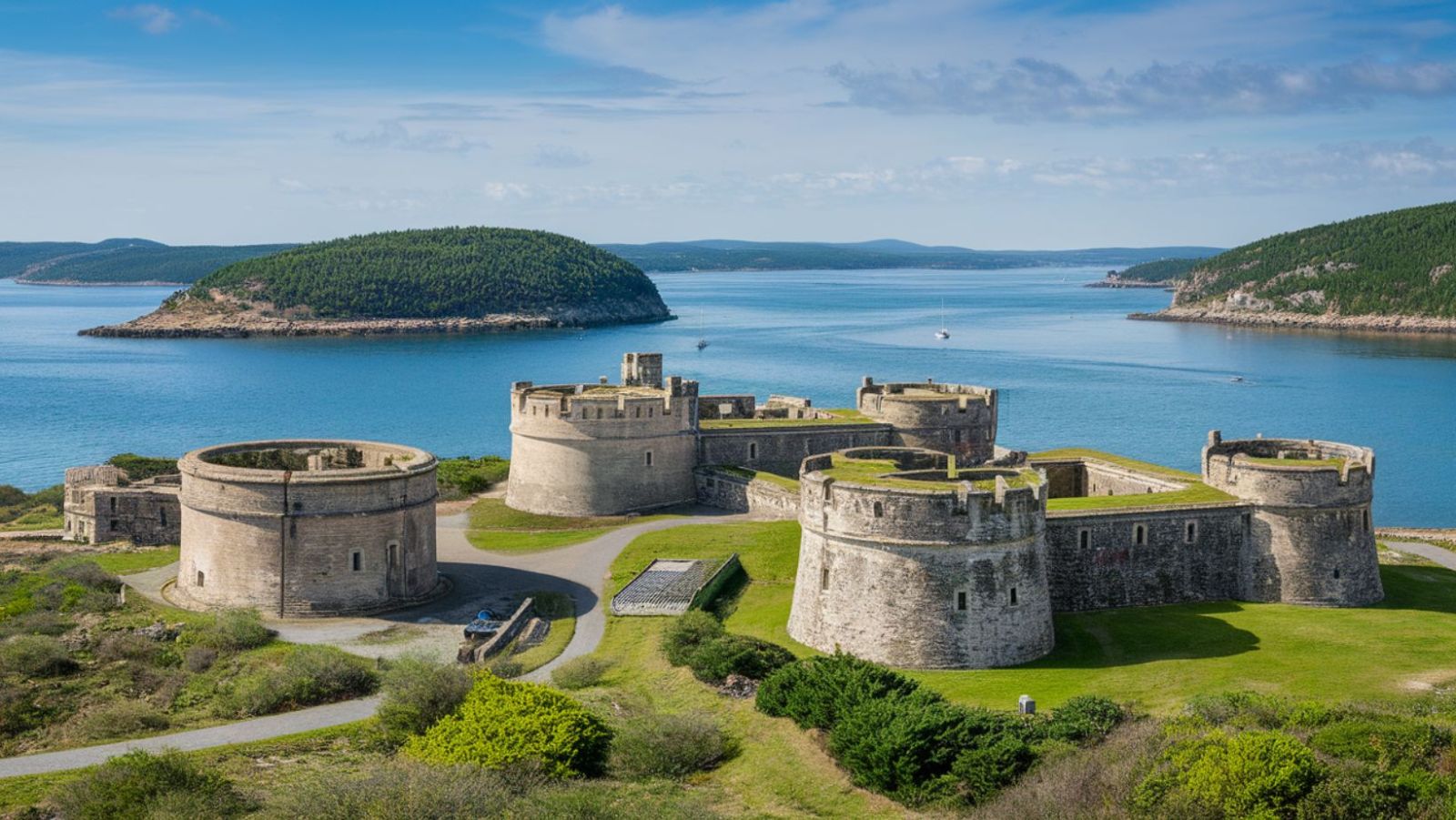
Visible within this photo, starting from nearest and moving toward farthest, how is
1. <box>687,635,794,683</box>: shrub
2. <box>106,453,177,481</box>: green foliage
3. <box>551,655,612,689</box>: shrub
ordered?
<box>687,635,794,683</box>: shrub < <box>551,655,612,689</box>: shrub < <box>106,453,177,481</box>: green foliage

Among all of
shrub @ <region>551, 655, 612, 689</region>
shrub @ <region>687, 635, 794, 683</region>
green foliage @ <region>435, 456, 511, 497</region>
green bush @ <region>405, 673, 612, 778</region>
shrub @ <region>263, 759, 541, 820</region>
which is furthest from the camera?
green foliage @ <region>435, 456, 511, 497</region>

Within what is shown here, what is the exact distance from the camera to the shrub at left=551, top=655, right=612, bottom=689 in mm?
33062

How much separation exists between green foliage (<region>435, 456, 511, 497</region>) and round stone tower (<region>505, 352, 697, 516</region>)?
3653 mm

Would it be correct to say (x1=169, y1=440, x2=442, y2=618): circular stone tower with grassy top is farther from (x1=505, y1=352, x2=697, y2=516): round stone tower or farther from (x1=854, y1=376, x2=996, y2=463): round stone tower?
(x1=854, y1=376, x2=996, y2=463): round stone tower

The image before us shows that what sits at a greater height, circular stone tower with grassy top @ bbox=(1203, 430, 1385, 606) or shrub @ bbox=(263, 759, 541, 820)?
circular stone tower with grassy top @ bbox=(1203, 430, 1385, 606)

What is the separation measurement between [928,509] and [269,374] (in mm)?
121631

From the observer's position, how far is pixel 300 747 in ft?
95.9

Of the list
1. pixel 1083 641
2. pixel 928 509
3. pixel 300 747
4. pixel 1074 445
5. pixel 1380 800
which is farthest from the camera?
pixel 1074 445

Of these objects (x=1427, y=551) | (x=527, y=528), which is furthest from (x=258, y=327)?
(x=1427, y=551)

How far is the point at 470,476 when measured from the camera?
56.7 metres

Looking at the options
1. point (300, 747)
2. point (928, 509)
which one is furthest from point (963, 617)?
point (300, 747)

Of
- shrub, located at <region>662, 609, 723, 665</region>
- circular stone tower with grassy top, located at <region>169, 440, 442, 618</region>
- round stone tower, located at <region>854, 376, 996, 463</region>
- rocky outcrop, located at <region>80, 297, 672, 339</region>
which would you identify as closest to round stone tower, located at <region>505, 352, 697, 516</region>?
round stone tower, located at <region>854, 376, 996, 463</region>

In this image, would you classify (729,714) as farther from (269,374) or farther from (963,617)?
(269,374)

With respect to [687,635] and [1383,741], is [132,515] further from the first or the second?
[1383,741]
